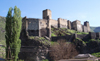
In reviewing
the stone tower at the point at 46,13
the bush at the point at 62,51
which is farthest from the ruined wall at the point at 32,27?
the stone tower at the point at 46,13

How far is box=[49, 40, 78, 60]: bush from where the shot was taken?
37.1 m

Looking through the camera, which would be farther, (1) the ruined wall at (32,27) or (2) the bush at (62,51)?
(1) the ruined wall at (32,27)

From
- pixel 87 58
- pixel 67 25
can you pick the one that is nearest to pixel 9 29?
pixel 87 58

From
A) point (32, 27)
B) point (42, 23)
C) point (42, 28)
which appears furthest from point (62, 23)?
point (32, 27)

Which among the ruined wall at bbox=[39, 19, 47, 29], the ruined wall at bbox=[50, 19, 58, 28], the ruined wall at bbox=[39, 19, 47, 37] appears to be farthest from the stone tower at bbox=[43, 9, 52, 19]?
the ruined wall at bbox=[39, 19, 47, 37]

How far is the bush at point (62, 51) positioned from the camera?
122ft

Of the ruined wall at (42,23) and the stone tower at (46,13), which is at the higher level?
the stone tower at (46,13)

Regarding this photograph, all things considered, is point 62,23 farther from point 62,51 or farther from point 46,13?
point 62,51

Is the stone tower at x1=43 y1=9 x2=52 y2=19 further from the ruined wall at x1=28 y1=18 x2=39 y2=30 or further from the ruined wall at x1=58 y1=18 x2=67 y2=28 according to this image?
the ruined wall at x1=28 y1=18 x2=39 y2=30

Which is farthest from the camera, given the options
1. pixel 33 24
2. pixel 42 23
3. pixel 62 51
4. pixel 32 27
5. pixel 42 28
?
pixel 42 23

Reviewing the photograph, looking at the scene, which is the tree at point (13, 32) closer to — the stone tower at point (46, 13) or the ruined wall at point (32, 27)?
the ruined wall at point (32, 27)

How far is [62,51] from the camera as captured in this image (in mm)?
38219

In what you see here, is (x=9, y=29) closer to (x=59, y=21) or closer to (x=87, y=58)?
(x=87, y=58)

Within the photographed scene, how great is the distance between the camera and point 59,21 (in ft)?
184
